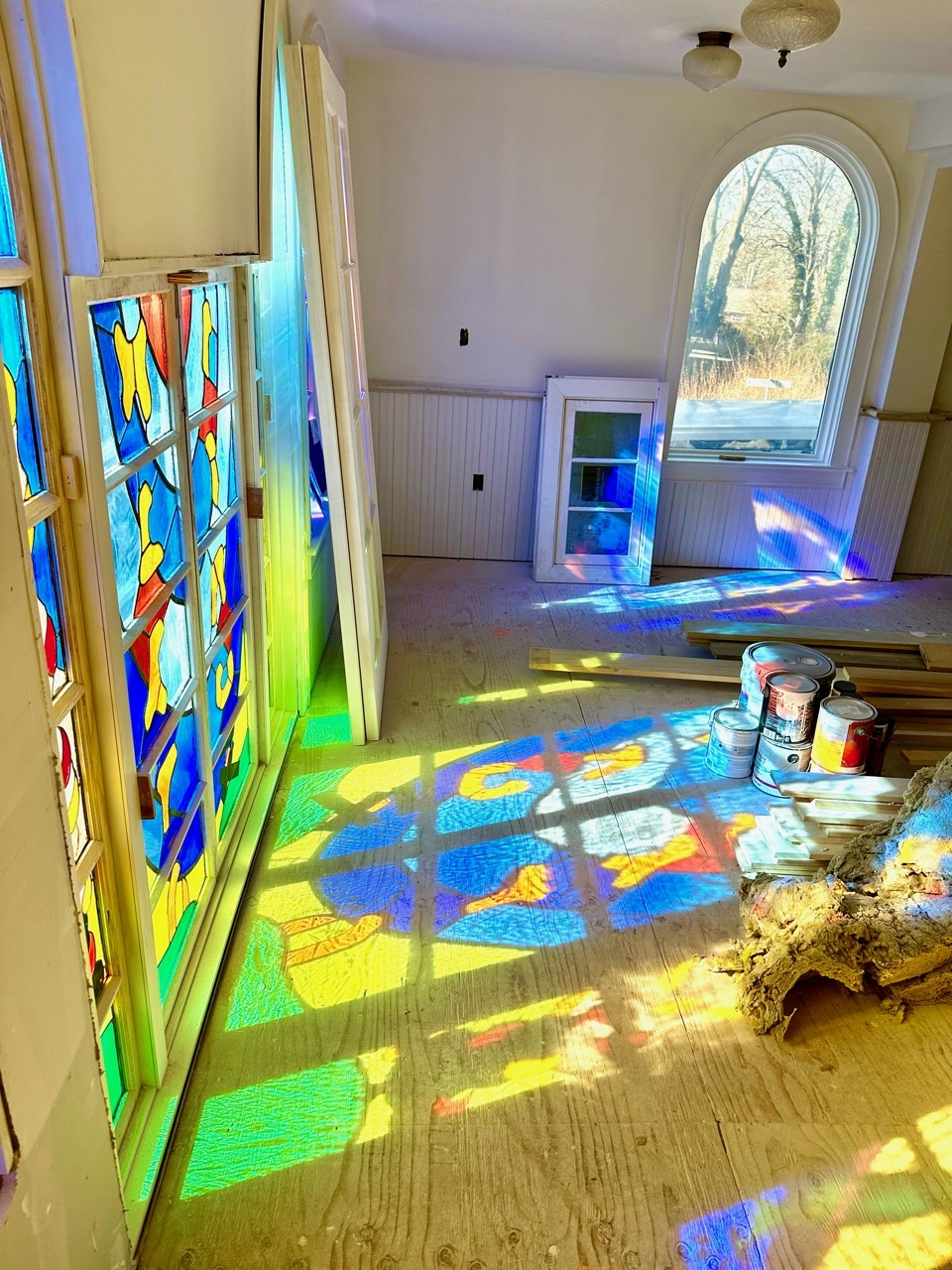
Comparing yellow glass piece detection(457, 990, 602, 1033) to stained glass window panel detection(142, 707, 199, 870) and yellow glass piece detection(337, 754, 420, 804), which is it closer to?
stained glass window panel detection(142, 707, 199, 870)

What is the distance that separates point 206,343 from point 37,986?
5.56 ft

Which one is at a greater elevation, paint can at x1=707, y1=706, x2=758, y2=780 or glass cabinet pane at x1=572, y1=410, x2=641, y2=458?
glass cabinet pane at x1=572, y1=410, x2=641, y2=458

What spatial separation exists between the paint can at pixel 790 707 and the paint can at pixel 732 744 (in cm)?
7

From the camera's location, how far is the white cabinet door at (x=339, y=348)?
2.82 metres

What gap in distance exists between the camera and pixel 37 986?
124 centimetres

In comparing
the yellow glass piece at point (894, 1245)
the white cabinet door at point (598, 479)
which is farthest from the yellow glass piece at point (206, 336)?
the white cabinet door at point (598, 479)

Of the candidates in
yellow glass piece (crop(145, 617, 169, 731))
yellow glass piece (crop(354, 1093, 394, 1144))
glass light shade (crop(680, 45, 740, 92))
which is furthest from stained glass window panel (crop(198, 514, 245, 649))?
glass light shade (crop(680, 45, 740, 92))

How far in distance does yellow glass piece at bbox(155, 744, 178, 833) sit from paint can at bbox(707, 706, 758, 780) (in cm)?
205

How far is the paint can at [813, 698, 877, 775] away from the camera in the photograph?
3199 millimetres

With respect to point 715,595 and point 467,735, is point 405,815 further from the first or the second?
point 715,595

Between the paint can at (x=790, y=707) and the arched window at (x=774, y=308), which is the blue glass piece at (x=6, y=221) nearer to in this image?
the paint can at (x=790, y=707)

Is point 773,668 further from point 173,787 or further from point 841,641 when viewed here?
point 173,787

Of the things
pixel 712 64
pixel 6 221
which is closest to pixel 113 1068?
pixel 6 221

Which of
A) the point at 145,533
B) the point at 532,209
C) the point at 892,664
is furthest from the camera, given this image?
the point at 532,209
